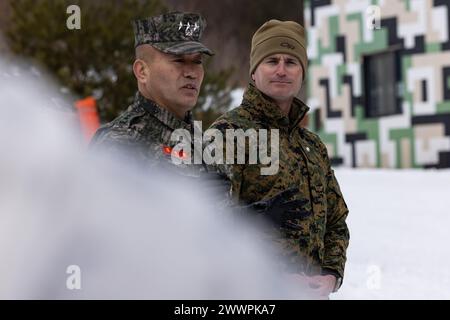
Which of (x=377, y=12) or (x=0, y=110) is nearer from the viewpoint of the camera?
(x=0, y=110)

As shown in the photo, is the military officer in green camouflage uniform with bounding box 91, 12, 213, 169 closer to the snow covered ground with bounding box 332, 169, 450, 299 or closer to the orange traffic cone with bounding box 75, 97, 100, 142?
the orange traffic cone with bounding box 75, 97, 100, 142

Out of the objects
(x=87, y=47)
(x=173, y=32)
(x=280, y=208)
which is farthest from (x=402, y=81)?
(x=173, y=32)

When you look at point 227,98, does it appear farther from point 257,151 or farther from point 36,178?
point 36,178

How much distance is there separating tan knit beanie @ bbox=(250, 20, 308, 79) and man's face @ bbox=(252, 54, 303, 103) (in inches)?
0.7

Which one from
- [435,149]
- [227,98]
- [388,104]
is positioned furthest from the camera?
[388,104]

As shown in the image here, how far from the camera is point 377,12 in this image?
16.2m

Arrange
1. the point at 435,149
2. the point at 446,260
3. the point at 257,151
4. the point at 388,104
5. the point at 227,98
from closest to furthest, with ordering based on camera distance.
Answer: the point at 257,151 < the point at 446,260 < the point at 227,98 < the point at 435,149 < the point at 388,104

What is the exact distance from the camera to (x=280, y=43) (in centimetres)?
228

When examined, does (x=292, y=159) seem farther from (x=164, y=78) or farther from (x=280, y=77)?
(x=164, y=78)

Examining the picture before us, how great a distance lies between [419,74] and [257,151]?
46.9 ft

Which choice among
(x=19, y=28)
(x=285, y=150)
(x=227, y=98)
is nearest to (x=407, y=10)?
(x=227, y=98)

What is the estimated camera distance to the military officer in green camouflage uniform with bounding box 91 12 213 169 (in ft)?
4.80

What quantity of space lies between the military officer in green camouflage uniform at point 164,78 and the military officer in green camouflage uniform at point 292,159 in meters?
0.58

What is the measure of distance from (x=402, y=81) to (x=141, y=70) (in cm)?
1522
